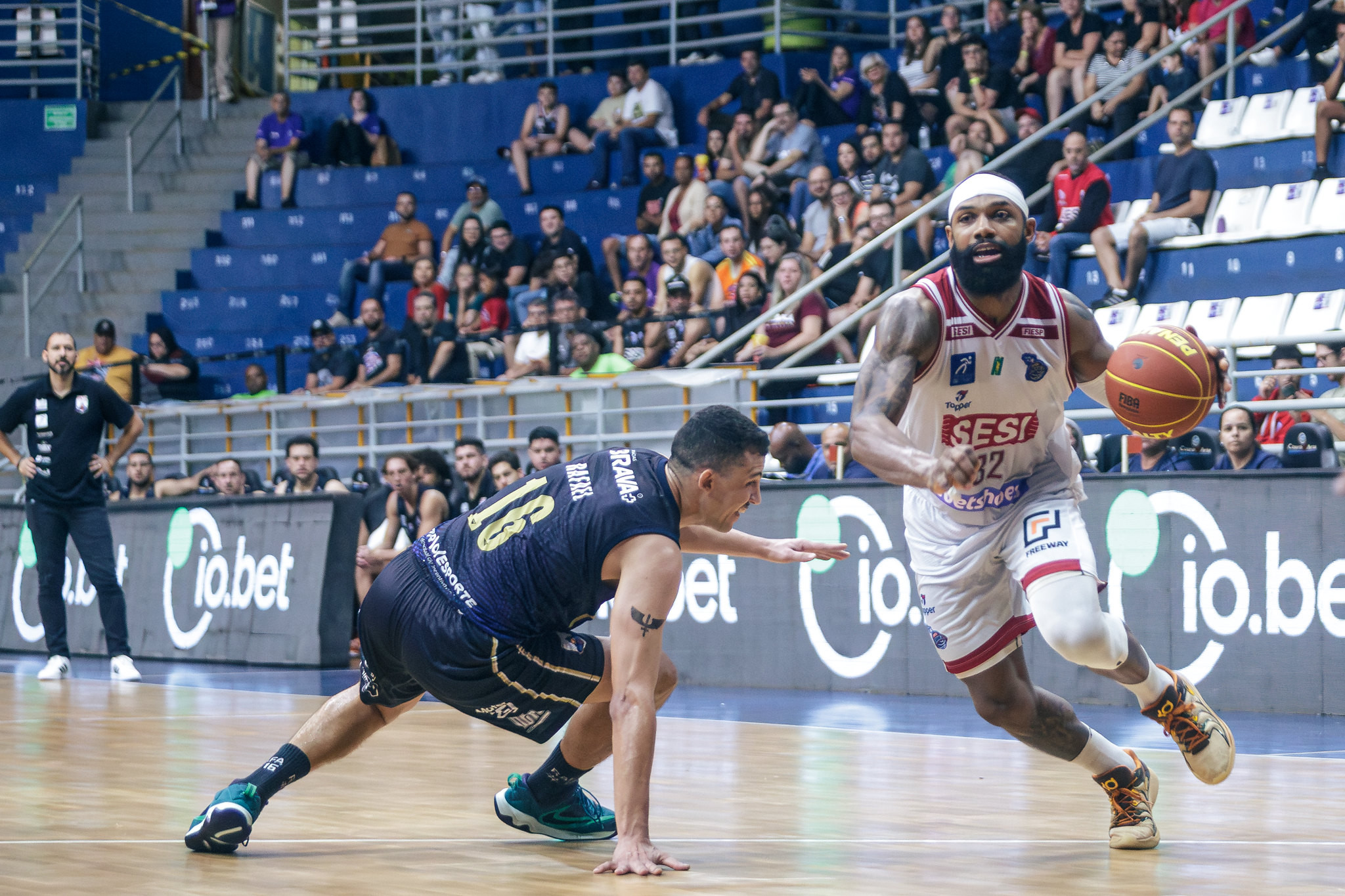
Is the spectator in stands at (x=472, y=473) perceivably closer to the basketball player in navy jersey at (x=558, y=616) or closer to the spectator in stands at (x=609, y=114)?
the basketball player in navy jersey at (x=558, y=616)

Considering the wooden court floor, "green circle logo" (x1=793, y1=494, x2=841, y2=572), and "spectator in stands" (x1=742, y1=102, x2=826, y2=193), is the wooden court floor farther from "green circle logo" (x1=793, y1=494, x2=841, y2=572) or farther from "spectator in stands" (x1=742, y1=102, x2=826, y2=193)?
"spectator in stands" (x1=742, y1=102, x2=826, y2=193)

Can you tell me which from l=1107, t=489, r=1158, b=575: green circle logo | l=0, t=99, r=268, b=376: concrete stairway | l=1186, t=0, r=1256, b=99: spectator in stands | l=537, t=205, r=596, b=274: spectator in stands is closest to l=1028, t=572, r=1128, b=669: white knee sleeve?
l=1107, t=489, r=1158, b=575: green circle logo

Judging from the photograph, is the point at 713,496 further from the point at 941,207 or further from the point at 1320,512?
the point at 941,207

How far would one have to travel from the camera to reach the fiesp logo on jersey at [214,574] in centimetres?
1280

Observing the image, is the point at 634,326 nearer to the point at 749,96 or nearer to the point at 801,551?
the point at 749,96

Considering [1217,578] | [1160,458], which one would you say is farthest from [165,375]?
[1217,578]

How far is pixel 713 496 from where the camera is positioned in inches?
180

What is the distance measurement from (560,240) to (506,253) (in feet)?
2.79

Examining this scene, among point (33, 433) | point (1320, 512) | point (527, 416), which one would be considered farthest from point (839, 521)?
point (33, 433)

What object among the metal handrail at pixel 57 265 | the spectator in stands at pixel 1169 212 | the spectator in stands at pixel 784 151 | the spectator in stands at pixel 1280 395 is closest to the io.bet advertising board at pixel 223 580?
the metal handrail at pixel 57 265

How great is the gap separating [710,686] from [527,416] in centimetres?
408

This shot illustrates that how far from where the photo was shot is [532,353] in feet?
52.5

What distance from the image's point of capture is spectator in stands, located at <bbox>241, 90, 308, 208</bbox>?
832 inches

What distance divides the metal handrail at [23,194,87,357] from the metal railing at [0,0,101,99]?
2.09 meters
